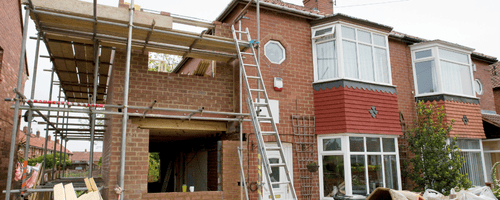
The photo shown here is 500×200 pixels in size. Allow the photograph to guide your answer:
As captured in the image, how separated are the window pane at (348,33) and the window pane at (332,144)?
322 cm

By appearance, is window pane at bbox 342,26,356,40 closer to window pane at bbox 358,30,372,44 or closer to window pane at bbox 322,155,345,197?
window pane at bbox 358,30,372,44

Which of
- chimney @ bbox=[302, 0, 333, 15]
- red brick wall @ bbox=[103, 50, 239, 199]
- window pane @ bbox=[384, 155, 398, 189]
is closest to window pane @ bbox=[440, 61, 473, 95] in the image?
window pane @ bbox=[384, 155, 398, 189]

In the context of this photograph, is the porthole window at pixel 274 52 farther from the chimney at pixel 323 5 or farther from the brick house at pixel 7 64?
the brick house at pixel 7 64

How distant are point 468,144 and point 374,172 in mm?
4781

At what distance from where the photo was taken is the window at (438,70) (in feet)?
40.6

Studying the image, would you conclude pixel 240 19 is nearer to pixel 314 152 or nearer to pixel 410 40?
pixel 314 152

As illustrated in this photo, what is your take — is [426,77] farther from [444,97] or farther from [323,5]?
[323,5]

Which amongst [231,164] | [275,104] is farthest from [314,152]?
[231,164]

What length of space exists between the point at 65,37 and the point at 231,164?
4.69m

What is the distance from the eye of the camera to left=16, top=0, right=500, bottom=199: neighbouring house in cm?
821

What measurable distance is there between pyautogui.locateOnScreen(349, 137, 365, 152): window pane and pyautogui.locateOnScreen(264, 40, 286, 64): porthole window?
121 inches

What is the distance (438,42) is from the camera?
12.4 meters

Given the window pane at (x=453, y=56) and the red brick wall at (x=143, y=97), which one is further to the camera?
the window pane at (x=453, y=56)

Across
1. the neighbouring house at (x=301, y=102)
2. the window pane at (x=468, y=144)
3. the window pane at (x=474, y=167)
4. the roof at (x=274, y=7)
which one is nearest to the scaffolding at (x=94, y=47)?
the neighbouring house at (x=301, y=102)
